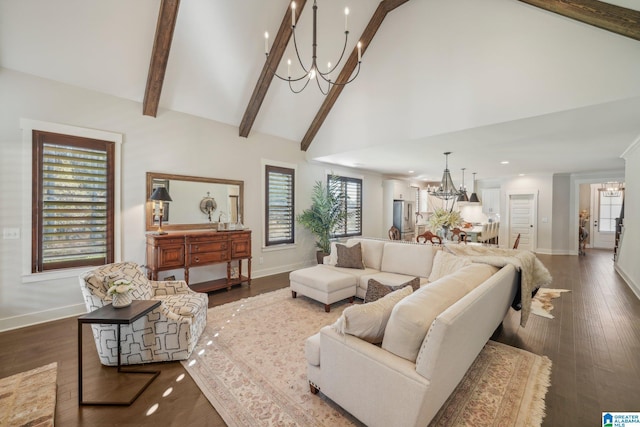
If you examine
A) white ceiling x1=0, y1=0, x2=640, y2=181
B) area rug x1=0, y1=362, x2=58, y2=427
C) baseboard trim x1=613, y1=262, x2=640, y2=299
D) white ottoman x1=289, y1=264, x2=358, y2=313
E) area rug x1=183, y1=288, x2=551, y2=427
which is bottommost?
area rug x1=0, y1=362, x2=58, y2=427

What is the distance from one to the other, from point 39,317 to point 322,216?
15.6ft

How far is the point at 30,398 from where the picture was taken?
6.46ft

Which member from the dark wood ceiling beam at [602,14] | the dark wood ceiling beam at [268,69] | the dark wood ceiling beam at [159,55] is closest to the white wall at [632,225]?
the dark wood ceiling beam at [602,14]

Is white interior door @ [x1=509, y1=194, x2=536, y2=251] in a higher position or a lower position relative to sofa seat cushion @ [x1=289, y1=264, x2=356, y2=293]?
higher

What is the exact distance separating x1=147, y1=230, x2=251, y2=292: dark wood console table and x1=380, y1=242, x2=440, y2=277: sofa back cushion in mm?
2457

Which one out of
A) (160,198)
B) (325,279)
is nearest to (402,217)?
(325,279)

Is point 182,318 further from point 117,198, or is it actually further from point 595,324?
point 595,324

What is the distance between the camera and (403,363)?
1479mm

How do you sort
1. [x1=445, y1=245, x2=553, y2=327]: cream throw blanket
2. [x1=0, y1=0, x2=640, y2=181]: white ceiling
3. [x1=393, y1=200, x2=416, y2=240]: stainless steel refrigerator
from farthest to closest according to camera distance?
[x1=393, y1=200, x2=416, y2=240]: stainless steel refrigerator < [x1=0, y1=0, x2=640, y2=181]: white ceiling < [x1=445, y1=245, x2=553, y2=327]: cream throw blanket

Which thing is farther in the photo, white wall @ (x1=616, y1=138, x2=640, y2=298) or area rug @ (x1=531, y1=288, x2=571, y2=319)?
white wall @ (x1=616, y1=138, x2=640, y2=298)

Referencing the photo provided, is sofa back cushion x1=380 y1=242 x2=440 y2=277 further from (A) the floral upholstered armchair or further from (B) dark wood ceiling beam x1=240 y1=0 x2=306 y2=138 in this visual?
(B) dark wood ceiling beam x1=240 y1=0 x2=306 y2=138

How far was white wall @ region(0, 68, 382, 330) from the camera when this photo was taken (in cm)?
311

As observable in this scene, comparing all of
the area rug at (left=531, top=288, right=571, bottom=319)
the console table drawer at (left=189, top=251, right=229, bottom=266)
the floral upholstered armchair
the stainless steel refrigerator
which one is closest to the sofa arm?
the floral upholstered armchair

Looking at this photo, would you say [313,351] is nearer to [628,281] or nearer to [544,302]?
[544,302]
